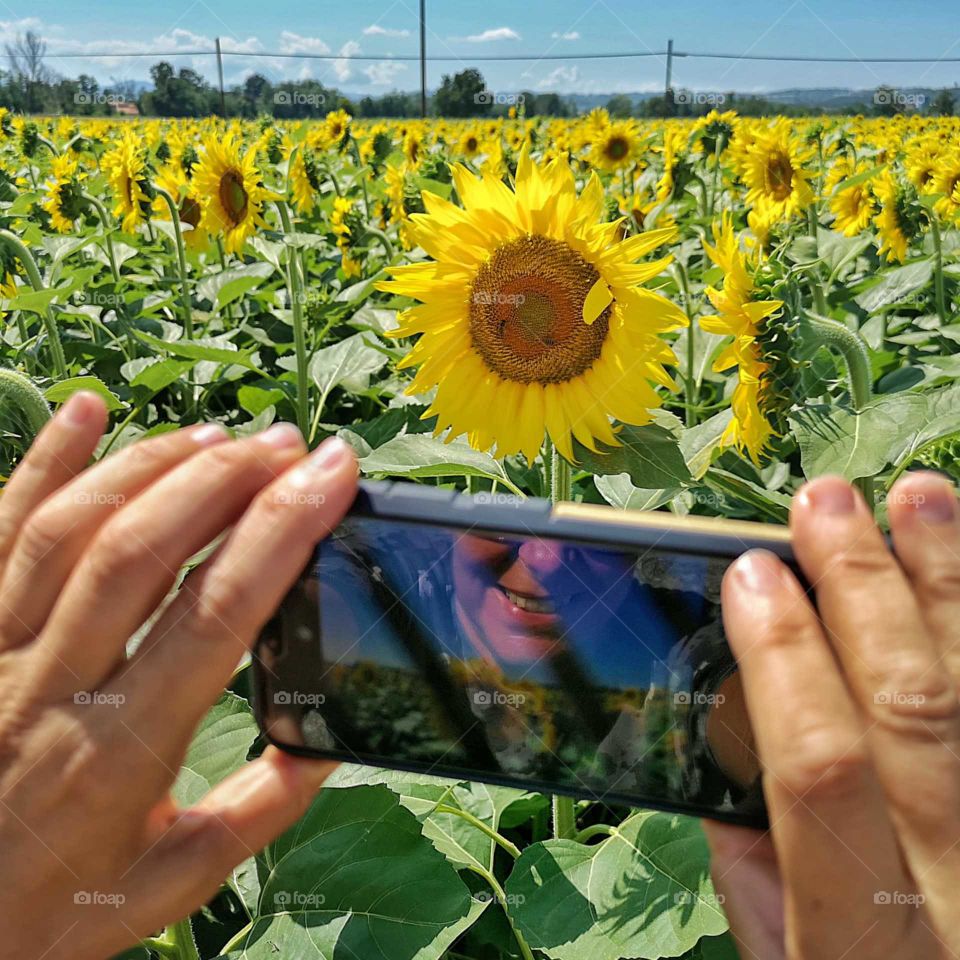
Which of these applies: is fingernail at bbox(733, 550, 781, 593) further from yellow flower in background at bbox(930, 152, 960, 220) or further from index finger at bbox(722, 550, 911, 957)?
yellow flower in background at bbox(930, 152, 960, 220)

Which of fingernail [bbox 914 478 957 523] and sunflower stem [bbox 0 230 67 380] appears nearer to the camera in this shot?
fingernail [bbox 914 478 957 523]

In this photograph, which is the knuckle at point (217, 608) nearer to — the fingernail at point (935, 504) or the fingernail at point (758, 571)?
the fingernail at point (758, 571)

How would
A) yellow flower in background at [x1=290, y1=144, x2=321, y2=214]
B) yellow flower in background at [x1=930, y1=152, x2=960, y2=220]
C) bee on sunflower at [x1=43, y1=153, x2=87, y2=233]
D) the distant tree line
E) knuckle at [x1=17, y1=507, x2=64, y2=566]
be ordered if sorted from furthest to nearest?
1. the distant tree line
2. yellow flower in background at [x1=290, y1=144, x2=321, y2=214]
3. bee on sunflower at [x1=43, y1=153, x2=87, y2=233]
4. yellow flower in background at [x1=930, y1=152, x2=960, y2=220]
5. knuckle at [x1=17, y1=507, x2=64, y2=566]

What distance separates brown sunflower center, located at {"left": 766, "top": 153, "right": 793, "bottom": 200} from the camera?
10.3ft

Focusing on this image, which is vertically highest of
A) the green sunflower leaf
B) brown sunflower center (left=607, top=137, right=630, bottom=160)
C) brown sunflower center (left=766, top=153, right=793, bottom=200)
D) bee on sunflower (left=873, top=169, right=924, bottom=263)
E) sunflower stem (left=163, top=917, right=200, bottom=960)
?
brown sunflower center (left=607, top=137, right=630, bottom=160)

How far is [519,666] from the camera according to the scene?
765 millimetres

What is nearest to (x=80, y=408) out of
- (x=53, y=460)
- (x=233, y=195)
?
(x=53, y=460)

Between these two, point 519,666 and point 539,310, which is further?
point 539,310

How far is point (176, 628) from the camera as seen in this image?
0.59 metres

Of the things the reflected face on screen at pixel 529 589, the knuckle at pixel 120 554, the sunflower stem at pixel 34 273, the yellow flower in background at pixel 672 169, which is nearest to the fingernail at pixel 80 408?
the knuckle at pixel 120 554

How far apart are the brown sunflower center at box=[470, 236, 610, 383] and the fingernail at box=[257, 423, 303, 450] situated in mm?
596

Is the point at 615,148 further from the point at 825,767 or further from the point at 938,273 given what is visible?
the point at 825,767

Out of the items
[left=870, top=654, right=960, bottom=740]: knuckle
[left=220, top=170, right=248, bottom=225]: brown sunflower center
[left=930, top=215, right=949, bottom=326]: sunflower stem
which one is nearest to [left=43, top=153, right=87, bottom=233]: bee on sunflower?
[left=220, top=170, right=248, bottom=225]: brown sunflower center

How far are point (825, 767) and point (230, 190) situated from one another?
319 centimetres
